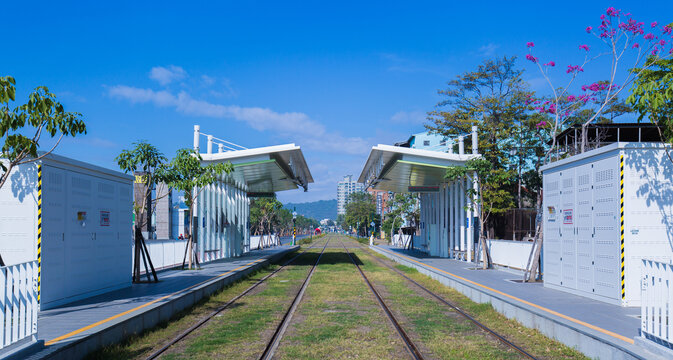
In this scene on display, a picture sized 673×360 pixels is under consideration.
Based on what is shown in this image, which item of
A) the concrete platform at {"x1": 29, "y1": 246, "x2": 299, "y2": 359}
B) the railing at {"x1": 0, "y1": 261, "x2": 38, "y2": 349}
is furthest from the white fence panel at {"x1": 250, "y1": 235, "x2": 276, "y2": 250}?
the railing at {"x1": 0, "y1": 261, "x2": 38, "y2": 349}

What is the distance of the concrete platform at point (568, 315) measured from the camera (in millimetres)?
7175

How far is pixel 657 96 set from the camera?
332 inches

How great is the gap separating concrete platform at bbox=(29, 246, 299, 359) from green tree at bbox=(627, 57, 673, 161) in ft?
29.1

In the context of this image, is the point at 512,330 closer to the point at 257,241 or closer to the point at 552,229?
the point at 552,229

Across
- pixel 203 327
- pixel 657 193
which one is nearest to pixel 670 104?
pixel 657 193

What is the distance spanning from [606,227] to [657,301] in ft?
16.0

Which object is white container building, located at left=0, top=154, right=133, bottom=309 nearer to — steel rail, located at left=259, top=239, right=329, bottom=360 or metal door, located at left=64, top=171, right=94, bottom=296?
metal door, located at left=64, top=171, right=94, bottom=296

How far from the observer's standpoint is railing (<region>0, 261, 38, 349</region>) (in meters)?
6.13

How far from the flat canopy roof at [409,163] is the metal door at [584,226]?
365 inches

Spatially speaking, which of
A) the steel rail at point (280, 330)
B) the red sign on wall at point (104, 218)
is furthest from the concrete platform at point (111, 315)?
the steel rail at point (280, 330)

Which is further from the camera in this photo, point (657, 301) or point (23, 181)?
point (23, 181)

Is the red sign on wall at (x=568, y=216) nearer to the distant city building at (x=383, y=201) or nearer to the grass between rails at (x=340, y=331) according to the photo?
the grass between rails at (x=340, y=331)

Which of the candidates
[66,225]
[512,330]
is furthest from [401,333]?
[66,225]

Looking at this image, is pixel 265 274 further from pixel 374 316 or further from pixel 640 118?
pixel 640 118
